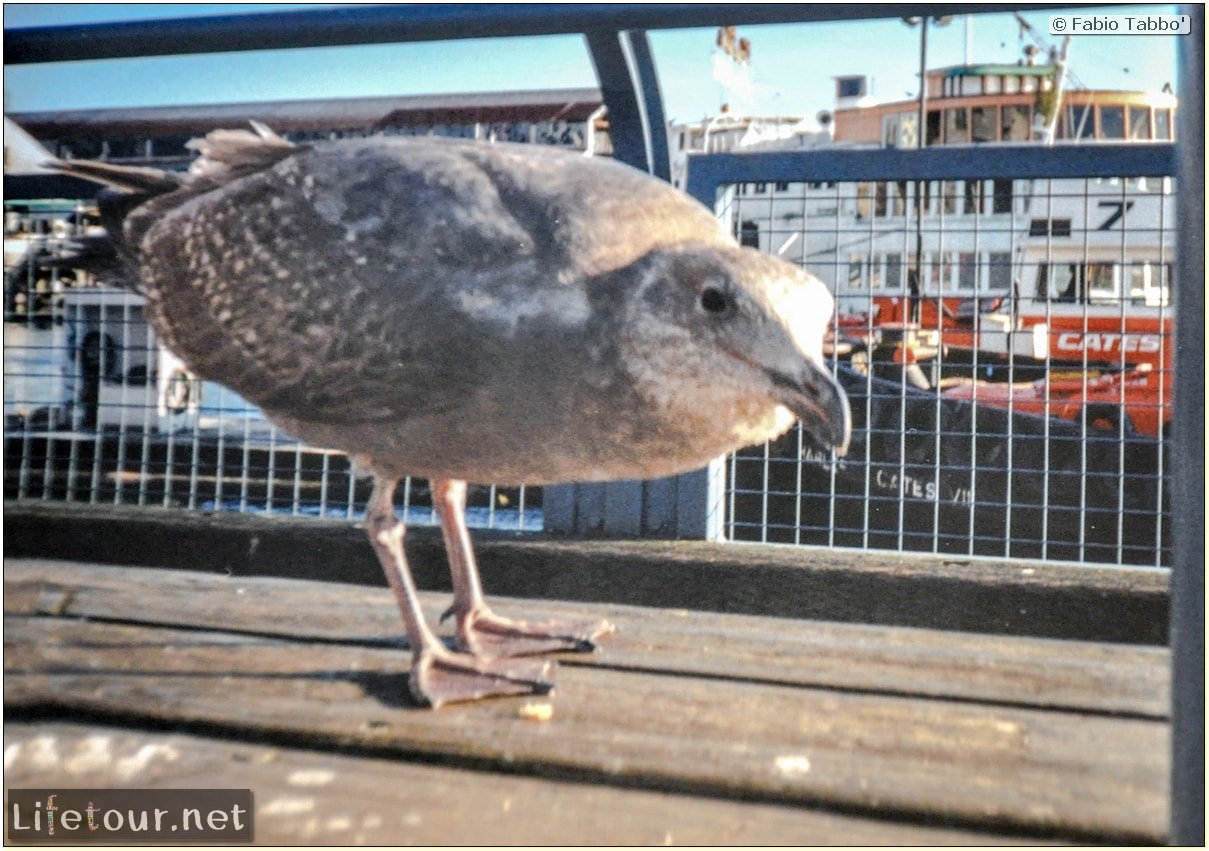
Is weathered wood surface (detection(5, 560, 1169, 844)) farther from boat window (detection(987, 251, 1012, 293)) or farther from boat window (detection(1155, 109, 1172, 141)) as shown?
boat window (detection(1155, 109, 1172, 141))

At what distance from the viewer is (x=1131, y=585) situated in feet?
6.31

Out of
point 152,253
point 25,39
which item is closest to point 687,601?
point 152,253

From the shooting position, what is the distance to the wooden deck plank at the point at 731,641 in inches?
69.1

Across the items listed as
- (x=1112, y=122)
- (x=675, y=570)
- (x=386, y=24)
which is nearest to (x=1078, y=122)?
(x=1112, y=122)

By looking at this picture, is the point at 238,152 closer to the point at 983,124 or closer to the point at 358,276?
the point at 358,276

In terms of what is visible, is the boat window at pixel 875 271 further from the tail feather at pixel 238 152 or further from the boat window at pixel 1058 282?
the tail feather at pixel 238 152

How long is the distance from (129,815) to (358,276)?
0.87 metres

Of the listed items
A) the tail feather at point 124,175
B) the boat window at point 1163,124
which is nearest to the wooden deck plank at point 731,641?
the tail feather at point 124,175

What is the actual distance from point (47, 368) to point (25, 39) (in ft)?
1.97

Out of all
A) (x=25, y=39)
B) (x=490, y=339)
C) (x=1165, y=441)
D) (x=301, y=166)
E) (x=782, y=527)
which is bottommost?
(x=782, y=527)

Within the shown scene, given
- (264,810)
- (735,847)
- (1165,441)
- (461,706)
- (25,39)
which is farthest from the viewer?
(25,39)

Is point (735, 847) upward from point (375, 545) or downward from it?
Answer: downward

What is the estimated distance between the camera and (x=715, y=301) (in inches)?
67.9

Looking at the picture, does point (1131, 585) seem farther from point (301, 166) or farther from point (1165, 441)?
point (301, 166)
